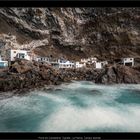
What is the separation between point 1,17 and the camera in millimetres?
4109

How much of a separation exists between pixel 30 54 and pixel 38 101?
0.63 metres

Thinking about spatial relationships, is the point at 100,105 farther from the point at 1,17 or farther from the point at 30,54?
the point at 1,17

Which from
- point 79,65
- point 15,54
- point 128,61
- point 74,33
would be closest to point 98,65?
point 79,65

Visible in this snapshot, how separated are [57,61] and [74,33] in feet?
1.51

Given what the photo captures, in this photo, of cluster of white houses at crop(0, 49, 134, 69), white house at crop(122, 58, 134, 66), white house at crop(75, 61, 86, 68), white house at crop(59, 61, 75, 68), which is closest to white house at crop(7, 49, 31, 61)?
cluster of white houses at crop(0, 49, 134, 69)

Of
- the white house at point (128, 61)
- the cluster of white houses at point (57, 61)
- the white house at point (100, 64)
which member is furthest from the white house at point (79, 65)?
the white house at point (128, 61)

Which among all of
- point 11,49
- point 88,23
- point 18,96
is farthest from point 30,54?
point 88,23

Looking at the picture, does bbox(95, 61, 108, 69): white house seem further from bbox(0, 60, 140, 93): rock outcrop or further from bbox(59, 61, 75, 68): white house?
bbox(59, 61, 75, 68): white house

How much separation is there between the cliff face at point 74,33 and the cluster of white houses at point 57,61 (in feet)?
0.26

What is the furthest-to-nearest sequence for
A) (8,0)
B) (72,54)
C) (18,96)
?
(72,54) < (18,96) < (8,0)

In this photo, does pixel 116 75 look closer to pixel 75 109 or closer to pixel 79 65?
pixel 79 65

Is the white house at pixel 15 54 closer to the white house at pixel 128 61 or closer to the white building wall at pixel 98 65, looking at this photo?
the white building wall at pixel 98 65

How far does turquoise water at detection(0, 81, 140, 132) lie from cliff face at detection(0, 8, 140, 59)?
0.47 meters

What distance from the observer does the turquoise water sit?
3.74 meters
